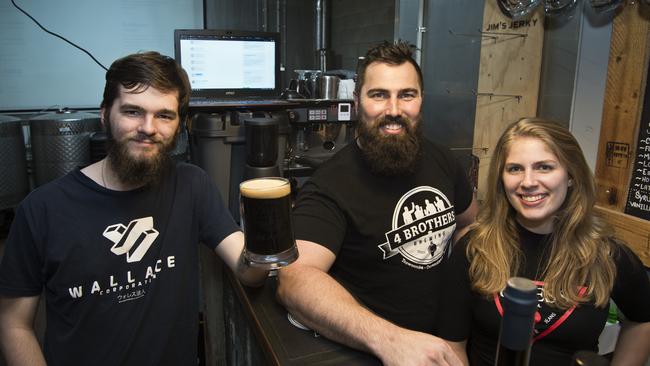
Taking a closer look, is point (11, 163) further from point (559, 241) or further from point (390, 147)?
point (559, 241)

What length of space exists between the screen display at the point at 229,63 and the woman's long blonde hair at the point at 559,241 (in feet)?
5.70

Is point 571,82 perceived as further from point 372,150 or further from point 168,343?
point 168,343

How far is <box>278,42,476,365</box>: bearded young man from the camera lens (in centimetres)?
139

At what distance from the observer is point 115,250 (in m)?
1.23

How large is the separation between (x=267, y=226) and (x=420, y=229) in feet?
2.14

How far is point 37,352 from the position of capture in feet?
3.87

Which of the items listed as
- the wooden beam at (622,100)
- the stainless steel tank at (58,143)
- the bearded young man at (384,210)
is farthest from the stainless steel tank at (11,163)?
the wooden beam at (622,100)

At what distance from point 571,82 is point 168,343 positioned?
7.81 feet

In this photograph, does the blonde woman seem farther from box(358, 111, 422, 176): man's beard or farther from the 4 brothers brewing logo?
box(358, 111, 422, 176): man's beard

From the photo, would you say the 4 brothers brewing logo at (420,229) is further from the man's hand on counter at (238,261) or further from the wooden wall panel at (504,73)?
the wooden wall panel at (504,73)

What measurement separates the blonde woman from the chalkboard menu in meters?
0.95

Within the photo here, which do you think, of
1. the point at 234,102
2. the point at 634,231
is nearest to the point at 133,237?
the point at 234,102

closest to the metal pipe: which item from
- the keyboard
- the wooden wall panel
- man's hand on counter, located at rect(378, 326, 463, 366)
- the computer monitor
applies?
the computer monitor

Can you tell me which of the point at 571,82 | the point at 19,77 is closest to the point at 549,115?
the point at 571,82
